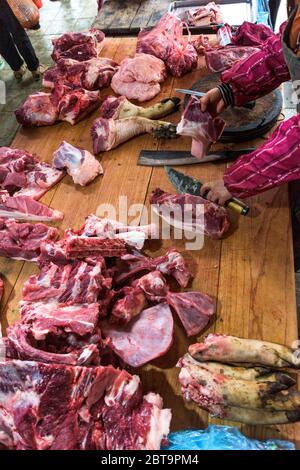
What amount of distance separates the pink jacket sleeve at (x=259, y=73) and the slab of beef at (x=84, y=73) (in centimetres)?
127

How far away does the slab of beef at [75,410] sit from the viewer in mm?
1542

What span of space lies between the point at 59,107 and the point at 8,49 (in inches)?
118

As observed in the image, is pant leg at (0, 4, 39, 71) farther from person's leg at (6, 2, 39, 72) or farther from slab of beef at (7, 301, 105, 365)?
slab of beef at (7, 301, 105, 365)

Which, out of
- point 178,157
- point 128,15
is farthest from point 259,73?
point 128,15

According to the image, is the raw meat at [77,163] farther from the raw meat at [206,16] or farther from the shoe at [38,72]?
the shoe at [38,72]

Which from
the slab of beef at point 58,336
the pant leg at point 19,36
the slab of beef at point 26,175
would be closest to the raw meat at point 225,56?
the slab of beef at point 26,175

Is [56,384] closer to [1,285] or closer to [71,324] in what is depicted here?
[71,324]

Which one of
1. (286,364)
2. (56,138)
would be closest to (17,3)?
(56,138)

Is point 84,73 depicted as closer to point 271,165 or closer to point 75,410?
point 271,165

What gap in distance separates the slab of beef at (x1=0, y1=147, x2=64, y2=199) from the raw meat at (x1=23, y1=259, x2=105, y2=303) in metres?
0.79

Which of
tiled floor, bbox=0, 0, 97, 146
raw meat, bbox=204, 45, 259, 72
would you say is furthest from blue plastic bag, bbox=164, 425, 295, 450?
tiled floor, bbox=0, 0, 97, 146

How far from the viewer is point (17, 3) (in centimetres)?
501

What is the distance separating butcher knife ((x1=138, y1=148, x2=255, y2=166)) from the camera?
2529 mm

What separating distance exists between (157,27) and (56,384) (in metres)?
3.08
